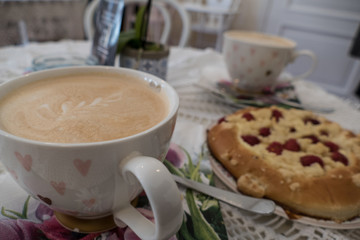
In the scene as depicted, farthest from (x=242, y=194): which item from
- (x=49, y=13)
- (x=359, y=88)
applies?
(x=359, y=88)

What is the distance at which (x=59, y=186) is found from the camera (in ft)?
0.93

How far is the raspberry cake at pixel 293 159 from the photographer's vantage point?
16.3 inches

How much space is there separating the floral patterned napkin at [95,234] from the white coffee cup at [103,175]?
28mm

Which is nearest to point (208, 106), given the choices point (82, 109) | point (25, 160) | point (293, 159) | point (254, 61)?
point (254, 61)

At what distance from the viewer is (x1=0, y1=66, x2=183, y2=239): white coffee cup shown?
0.25 meters

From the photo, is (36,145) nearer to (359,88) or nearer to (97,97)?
(97,97)

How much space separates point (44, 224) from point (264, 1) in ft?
11.2

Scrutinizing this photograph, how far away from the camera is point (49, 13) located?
2.41 meters

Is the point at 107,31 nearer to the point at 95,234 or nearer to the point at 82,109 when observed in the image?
the point at 82,109

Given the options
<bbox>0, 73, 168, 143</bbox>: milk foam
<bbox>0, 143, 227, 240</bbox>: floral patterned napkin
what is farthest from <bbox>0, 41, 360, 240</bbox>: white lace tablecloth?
<bbox>0, 73, 168, 143</bbox>: milk foam

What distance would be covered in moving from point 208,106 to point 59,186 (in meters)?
0.56

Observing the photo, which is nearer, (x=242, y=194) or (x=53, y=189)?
(x=53, y=189)

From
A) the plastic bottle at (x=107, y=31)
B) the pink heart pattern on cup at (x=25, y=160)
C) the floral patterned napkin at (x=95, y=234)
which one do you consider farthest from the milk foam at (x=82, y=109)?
the plastic bottle at (x=107, y=31)

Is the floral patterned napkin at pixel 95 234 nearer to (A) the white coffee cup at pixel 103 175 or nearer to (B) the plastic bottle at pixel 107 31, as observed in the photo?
(A) the white coffee cup at pixel 103 175
